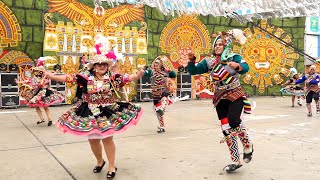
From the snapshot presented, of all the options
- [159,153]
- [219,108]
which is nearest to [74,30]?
[159,153]

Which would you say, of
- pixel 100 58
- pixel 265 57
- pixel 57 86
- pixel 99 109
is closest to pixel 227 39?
pixel 100 58

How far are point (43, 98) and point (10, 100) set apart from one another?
5.71 meters

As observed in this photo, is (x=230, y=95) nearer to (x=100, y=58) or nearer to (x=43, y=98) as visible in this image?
(x=100, y=58)

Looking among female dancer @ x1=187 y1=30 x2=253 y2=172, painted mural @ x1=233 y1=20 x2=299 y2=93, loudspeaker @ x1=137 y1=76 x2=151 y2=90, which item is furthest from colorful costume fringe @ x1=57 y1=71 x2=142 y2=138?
painted mural @ x1=233 y1=20 x2=299 y2=93

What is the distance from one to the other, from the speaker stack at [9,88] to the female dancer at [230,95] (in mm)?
11172

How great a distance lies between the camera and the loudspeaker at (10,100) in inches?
533

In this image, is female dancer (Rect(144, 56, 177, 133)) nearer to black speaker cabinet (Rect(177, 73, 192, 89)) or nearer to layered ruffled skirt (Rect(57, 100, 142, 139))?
layered ruffled skirt (Rect(57, 100, 142, 139))

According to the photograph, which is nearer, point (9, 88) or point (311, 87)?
point (311, 87)

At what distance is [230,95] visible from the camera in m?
4.39

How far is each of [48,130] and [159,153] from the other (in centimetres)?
364

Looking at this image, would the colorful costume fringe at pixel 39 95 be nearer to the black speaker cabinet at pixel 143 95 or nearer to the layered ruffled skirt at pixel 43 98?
the layered ruffled skirt at pixel 43 98

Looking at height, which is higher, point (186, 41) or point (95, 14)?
point (95, 14)

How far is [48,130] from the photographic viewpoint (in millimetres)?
7992

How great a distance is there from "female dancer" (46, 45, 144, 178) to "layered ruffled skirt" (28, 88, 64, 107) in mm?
4853
